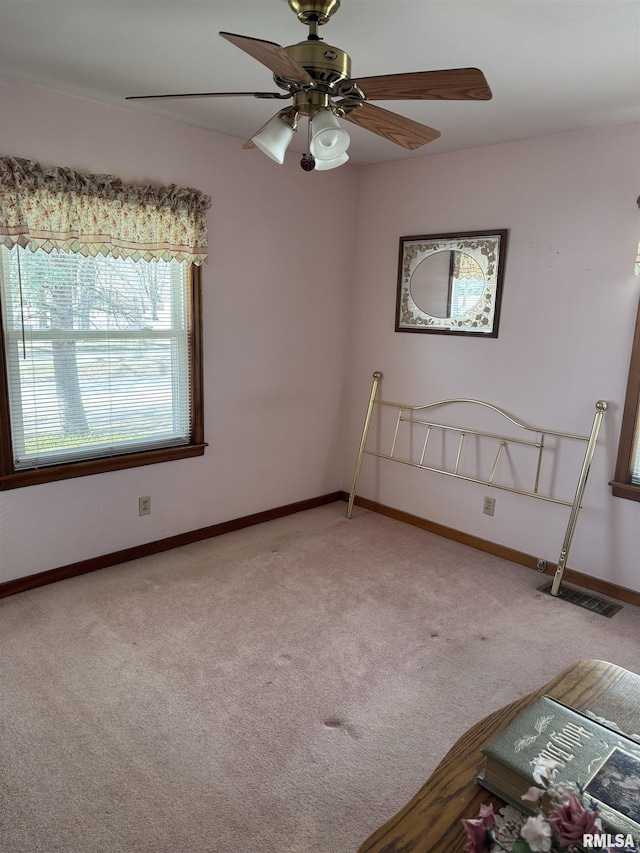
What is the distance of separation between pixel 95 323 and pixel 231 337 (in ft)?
2.85

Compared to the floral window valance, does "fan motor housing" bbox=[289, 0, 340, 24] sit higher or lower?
higher

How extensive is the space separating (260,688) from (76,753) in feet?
2.28

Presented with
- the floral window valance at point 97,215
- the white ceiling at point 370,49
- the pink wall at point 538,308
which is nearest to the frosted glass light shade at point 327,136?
the white ceiling at point 370,49

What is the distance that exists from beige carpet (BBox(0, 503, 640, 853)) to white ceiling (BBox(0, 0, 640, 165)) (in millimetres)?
2449

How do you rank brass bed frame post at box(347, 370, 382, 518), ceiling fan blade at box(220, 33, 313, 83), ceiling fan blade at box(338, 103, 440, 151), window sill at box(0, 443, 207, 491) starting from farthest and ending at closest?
brass bed frame post at box(347, 370, 382, 518) → window sill at box(0, 443, 207, 491) → ceiling fan blade at box(338, 103, 440, 151) → ceiling fan blade at box(220, 33, 313, 83)

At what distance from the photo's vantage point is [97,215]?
2990mm

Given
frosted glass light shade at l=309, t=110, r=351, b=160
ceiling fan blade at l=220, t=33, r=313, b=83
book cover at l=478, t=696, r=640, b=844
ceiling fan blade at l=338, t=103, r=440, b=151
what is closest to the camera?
book cover at l=478, t=696, r=640, b=844

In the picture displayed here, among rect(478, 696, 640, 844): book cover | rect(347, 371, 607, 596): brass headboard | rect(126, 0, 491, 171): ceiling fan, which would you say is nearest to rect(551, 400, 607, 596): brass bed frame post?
rect(347, 371, 607, 596): brass headboard

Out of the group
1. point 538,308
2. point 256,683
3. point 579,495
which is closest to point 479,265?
point 538,308

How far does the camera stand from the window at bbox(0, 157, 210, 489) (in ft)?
9.24

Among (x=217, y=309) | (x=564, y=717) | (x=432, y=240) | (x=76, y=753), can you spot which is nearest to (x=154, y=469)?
(x=217, y=309)

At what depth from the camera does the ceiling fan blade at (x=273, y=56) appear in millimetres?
1394

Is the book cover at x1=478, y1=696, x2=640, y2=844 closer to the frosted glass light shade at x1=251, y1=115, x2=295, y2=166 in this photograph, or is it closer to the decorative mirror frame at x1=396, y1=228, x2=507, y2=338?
the frosted glass light shade at x1=251, y1=115, x2=295, y2=166

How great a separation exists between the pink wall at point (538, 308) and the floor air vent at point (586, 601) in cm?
15
